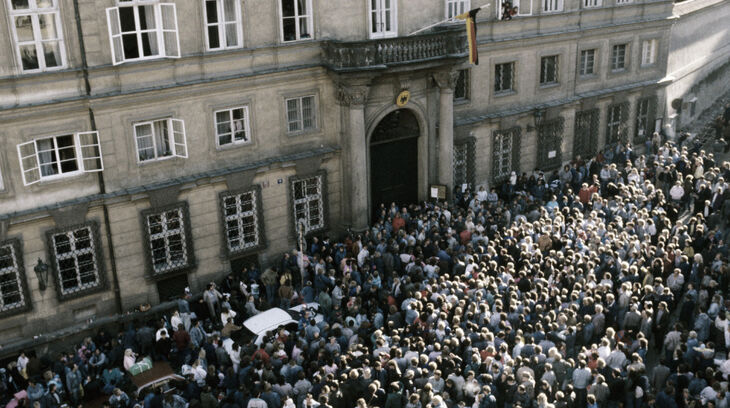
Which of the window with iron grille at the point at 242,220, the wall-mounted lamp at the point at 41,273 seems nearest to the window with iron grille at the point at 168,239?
the window with iron grille at the point at 242,220

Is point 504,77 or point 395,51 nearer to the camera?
point 395,51

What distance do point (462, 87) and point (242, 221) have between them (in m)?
12.5

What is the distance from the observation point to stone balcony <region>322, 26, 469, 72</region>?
2666 cm

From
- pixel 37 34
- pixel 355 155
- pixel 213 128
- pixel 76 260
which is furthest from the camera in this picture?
pixel 355 155

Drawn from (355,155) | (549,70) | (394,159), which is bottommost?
(394,159)

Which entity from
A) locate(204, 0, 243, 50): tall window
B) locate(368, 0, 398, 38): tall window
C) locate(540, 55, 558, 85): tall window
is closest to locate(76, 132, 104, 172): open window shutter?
locate(204, 0, 243, 50): tall window

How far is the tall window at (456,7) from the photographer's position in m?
31.2

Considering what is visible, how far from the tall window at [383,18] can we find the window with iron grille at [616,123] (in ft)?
52.8

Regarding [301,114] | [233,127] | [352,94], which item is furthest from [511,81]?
[233,127]

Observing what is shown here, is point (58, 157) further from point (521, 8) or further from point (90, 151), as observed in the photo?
point (521, 8)

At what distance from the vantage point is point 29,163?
866 inches

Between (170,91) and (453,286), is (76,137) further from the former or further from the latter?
(453,286)

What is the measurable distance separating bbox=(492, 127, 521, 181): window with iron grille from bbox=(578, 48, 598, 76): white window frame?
559 cm

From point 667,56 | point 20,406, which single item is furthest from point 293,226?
point 667,56
